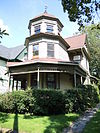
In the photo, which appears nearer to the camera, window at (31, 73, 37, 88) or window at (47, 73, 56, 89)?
window at (47, 73, 56, 89)

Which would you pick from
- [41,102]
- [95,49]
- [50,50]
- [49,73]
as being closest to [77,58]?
[50,50]

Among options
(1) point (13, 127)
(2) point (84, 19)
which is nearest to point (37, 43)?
(2) point (84, 19)

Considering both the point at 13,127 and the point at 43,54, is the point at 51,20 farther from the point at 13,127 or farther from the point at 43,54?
the point at 13,127

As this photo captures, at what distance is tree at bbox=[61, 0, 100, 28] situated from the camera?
8.45 m

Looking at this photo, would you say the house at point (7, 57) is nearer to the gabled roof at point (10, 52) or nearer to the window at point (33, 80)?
the gabled roof at point (10, 52)

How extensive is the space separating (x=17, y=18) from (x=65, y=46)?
29.6ft

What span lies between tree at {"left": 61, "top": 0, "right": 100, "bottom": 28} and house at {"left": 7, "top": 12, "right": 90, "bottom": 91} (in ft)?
18.8

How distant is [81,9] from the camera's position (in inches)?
345

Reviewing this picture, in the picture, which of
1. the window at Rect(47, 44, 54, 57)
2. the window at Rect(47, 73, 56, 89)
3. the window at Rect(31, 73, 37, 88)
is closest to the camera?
the window at Rect(47, 73, 56, 89)

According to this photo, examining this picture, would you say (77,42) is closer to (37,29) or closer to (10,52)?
(37,29)

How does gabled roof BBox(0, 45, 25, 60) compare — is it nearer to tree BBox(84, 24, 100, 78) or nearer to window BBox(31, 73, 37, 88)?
A: window BBox(31, 73, 37, 88)

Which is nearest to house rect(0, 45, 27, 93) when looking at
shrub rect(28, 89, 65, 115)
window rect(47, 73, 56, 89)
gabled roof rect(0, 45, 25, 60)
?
gabled roof rect(0, 45, 25, 60)

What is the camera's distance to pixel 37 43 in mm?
18375

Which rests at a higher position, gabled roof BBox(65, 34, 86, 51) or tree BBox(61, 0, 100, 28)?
gabled roof BBox(65, 34, 86, 51)
